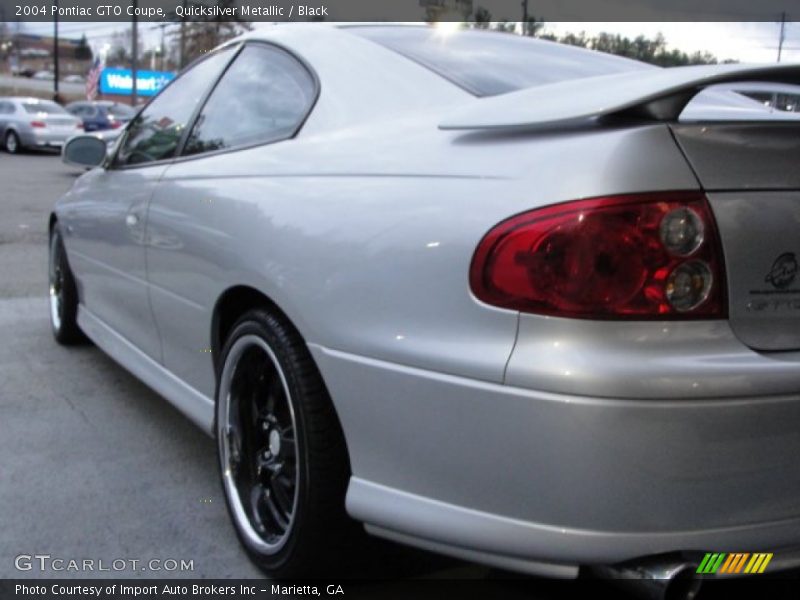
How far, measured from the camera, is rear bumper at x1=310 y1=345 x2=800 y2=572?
71.3 inches

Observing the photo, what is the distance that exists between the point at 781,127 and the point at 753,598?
1379 millimetres

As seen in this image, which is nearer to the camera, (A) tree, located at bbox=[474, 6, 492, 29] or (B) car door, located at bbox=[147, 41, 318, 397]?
(B) car door, located at bbox=[147, 41, 318, 397]

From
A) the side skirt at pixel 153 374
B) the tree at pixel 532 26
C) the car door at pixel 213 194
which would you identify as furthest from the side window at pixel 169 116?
the tree at pixel 532 26

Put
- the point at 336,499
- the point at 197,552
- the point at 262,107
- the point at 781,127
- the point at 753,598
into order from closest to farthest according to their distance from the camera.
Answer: the point at 781,127 → the point at 336,499 → the point at 753,598 → the point at 197,552 → the point at 262,107

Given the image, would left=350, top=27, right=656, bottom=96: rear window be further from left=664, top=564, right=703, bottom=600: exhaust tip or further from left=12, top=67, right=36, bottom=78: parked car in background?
left=12, top=67, right=36, bottom=78: parked car in background

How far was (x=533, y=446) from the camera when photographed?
1.87 metres

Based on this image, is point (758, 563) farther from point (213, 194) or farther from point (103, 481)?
point (103, 481)

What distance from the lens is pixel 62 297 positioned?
5.08m

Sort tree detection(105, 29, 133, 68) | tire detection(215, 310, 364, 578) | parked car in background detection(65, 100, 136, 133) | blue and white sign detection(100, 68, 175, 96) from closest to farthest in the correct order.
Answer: tire detection(215, 310, 364, 578) < parked car in background detection(65, 100, 136, 133) < blue and white sign detection(100, 68, 175, 96) < tree detection(105, 29, 133, 68)

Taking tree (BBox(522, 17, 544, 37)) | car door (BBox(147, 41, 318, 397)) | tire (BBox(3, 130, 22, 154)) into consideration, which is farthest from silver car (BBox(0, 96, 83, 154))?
car door (BBox(147, 41, 318, 397))

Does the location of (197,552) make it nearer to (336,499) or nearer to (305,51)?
(336,499)

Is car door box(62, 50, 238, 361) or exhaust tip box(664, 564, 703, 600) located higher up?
car door box(62, 50, 238, 361)

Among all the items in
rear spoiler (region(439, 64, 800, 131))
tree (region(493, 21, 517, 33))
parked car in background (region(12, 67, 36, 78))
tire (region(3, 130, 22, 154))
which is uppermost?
parked car in background (region(12, 67, 36, 78))

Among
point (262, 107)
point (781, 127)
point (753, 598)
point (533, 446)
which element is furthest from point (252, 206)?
point (753, 598)
